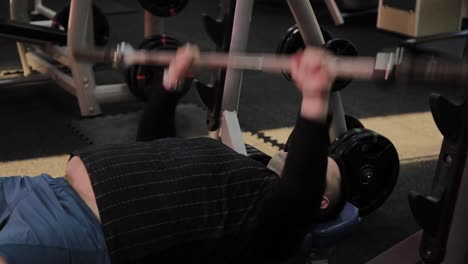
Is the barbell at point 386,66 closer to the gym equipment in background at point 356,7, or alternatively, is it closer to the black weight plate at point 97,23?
the black weight plate at point 97,23

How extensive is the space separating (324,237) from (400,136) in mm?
1242

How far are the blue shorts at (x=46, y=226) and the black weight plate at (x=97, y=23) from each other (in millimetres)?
1978

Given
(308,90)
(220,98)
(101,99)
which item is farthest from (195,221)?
(101,99)

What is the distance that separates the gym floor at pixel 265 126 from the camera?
192 centimetres

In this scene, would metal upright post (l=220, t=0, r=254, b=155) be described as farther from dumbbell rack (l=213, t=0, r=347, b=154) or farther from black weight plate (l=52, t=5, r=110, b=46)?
black weight plate (l=52, t=5, r=110, b=46)

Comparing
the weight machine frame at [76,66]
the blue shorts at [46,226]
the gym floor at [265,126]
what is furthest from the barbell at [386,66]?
the weight machine frame at [76,66]

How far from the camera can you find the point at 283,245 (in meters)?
1.20

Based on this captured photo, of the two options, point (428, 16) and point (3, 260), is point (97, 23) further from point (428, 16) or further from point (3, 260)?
point (3, 260)

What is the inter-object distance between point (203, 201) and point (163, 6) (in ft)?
4.79

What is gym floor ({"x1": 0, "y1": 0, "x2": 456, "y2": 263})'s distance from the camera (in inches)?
75.6

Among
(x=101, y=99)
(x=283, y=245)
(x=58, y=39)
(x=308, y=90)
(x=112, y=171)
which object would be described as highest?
(x=308, y=90)

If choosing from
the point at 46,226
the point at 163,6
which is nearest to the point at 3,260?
the point at 46,226

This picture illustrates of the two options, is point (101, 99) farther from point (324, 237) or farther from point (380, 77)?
point (380, 77)

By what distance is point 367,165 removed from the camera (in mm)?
1729
